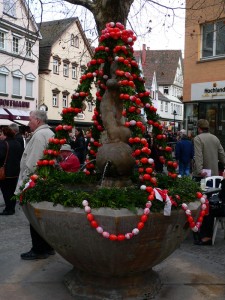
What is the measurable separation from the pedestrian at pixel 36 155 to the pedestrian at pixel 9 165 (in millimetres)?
3283

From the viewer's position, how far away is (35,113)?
17.4 ft

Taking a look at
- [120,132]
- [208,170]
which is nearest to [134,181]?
[120,132]

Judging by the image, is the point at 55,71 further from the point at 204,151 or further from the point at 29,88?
the point at 204,151

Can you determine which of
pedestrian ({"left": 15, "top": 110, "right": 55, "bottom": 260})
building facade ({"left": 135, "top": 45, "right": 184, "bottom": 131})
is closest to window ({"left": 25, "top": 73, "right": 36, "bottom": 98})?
pedestrian ({"left": 15, "top": 110, "right": 55, "bottom": 260})

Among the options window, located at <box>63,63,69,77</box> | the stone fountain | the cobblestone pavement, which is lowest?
the cobblestone pavement

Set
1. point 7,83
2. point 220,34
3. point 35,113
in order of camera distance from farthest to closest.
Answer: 1. point 7,83
2. point 220,34
3. point 35,113

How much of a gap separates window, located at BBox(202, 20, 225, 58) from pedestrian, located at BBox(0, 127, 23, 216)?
10.9 m

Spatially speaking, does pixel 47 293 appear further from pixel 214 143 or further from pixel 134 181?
pixel 214 143

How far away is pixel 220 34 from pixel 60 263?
14.2 metres

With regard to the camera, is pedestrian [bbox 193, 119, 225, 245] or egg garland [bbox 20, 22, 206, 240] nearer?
egg garland [bbox 20, 22, 206, 240]

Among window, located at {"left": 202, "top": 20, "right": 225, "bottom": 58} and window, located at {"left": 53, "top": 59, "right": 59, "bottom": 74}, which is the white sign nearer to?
window, located at {"left": 202, "top": 20, "right": 225, "bottom": 58}

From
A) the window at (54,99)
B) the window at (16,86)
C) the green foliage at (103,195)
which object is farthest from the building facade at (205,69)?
the window at (54,99)

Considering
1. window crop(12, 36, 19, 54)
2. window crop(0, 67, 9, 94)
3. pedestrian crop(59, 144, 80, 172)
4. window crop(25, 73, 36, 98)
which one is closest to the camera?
pedestrian crop(59, 144, 80, 172)

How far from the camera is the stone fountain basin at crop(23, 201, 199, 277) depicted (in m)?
3.42
